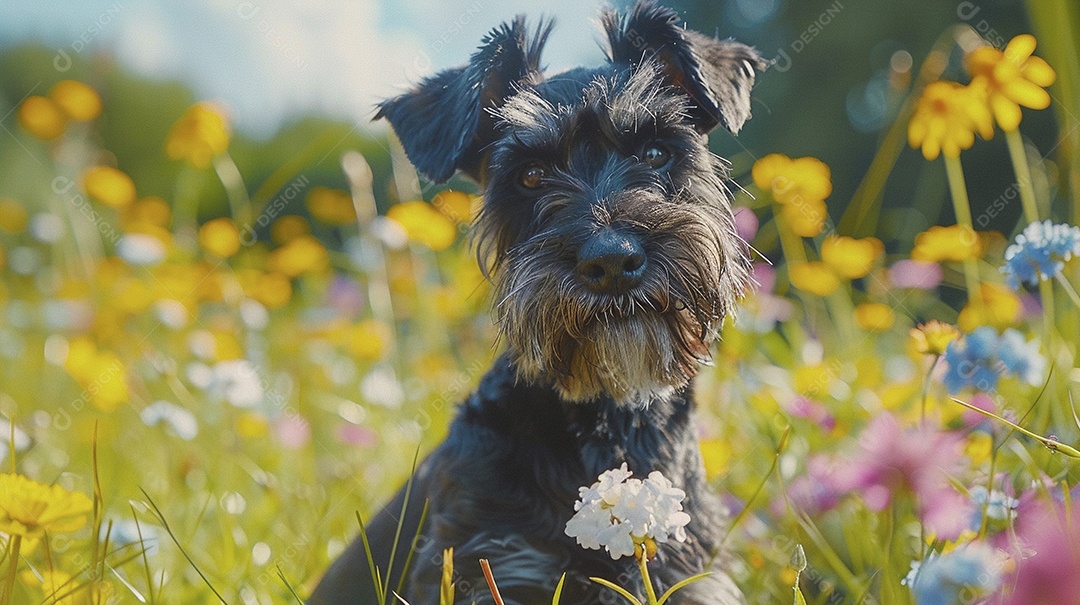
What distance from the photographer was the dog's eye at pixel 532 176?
2.80 metres

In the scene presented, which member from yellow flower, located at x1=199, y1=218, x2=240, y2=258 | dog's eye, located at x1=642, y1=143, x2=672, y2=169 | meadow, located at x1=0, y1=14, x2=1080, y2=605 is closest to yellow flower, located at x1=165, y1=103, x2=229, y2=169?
meadow, located at x1=0, y1=14, x2=1080, y2=605

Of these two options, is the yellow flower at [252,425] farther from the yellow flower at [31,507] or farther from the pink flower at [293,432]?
the yellow flower at [31,507]

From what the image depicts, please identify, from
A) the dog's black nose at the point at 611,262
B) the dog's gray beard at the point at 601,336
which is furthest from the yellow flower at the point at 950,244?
the dog's black nose at the point at 611,262

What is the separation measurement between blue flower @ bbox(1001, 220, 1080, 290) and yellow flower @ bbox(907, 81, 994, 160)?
792 mm

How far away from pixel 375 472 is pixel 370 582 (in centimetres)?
145

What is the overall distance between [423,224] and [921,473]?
8.99 feet

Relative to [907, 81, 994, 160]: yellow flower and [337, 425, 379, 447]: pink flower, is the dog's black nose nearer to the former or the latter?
[907, 81, 994, 160]: yellow flower

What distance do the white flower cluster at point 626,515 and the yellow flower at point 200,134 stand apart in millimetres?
3413

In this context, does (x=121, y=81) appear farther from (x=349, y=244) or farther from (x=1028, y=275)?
(x=1028, y=275)

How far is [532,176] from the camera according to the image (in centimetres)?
281

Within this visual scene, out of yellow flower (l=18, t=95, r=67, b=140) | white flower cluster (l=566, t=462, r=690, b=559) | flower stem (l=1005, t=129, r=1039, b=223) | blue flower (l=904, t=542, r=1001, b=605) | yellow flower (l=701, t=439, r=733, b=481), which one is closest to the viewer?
blue flower (l=904, t=542, r=1001, b=605)

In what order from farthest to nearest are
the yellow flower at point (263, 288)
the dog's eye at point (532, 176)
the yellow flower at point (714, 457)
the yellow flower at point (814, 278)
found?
the yellow flower at point (263, 288)
the yellow flower at point (814, 278)
the yellow flower at point (714, 457)
the dog's eye at point (532, 176)

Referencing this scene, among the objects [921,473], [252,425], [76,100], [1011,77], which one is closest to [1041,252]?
[921,473]

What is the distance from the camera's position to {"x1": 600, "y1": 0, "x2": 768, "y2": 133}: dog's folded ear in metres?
2.82
